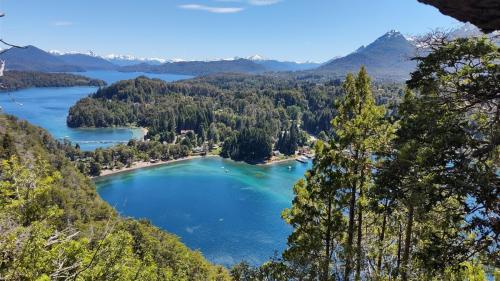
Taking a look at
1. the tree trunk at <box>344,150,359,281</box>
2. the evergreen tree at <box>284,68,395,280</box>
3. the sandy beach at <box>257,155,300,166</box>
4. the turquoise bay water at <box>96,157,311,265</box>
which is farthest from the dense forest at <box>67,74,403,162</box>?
the tree trunk at <box>344,150,359,281</box>

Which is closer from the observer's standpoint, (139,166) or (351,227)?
(351,227)

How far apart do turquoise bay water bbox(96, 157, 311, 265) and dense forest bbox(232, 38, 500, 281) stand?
1376 inches

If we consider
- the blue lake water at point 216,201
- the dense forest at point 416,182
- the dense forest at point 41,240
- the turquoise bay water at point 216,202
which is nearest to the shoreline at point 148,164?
the turquoise bay water at point 216,202

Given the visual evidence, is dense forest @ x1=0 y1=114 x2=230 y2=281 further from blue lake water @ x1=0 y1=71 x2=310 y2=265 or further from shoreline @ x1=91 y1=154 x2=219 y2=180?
shoreline @ x1=91 y1=154 x2=219 y2=180

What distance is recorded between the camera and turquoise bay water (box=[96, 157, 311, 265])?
52906 mm

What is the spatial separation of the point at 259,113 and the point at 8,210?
513 feet

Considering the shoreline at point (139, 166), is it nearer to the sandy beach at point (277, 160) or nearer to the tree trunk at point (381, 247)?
the sandy beach at point (277, 160)

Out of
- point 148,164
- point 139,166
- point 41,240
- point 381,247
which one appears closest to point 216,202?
point 139,166

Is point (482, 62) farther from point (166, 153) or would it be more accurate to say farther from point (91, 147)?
point (91, 147)

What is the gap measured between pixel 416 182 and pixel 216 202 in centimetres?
6603

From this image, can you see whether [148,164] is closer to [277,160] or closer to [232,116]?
[277,160]

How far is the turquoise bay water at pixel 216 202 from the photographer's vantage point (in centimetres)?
5291

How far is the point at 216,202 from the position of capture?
2842 inches

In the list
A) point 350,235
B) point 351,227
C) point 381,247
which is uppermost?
point 351,227
